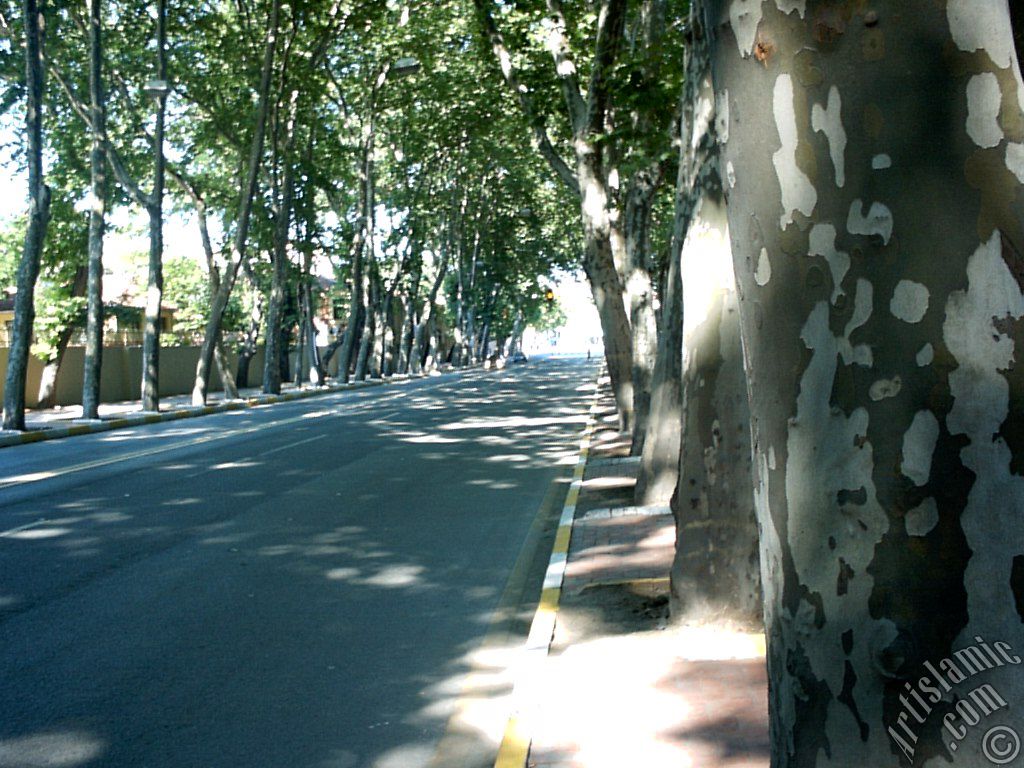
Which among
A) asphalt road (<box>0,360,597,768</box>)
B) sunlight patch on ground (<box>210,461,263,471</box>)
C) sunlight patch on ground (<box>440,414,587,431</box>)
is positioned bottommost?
asphalt road (<box>0,360,597,768</box>)

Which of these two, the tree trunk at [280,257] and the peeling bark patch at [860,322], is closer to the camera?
the peeling bark patch at [860,322]

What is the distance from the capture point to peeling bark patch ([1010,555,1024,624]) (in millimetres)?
2299

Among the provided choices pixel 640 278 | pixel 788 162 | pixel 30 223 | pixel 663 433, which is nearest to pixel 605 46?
pixel 640 278

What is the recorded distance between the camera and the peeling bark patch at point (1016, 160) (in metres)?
2.32

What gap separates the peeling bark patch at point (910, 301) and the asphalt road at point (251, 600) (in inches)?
136

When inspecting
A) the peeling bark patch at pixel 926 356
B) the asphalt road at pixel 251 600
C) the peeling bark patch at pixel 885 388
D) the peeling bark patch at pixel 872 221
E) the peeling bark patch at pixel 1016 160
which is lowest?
the asphalt road at pixel 251 600

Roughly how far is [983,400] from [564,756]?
3018mm

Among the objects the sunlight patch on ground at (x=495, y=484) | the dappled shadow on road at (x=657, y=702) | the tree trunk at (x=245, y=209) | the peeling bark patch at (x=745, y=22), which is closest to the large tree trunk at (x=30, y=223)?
the tree trunk at (x=245, y=209)

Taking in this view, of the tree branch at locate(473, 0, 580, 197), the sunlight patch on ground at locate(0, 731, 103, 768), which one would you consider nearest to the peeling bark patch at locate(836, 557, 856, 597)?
the sunlight patch on ground at locate(0, 731, 103, 768)

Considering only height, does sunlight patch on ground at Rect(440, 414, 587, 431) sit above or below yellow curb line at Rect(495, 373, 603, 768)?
above

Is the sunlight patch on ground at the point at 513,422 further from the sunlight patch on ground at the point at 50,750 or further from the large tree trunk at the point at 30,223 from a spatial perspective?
the sunlight patch on ground at the point at 50,750

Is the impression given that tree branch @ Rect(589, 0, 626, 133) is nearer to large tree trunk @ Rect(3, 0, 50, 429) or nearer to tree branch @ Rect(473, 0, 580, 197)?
tree branch @ Rect(473, 0, 580, 197)

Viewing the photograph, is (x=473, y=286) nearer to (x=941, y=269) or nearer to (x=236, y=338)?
(x=236, y=338)

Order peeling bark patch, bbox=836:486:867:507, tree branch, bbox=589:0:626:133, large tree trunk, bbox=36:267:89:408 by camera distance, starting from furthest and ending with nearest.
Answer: large tree trunk, bbox=36:267:89:408 → tree branch, bbox=589:0:626:133 → peeling bark patch, bbox=836:486:867:507
